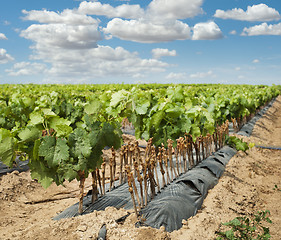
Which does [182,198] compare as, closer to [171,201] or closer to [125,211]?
[171,201]

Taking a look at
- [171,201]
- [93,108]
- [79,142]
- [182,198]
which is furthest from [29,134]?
[182,198]

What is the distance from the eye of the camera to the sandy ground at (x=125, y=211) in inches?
111

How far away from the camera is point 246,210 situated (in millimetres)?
4004

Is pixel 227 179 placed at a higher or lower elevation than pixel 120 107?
lower

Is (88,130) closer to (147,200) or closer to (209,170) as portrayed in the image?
(147,200)

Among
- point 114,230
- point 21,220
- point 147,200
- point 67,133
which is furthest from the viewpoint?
point 21,220

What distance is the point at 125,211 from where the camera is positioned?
10.4 feet

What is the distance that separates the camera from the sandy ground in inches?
111

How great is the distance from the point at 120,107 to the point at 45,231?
1821mm

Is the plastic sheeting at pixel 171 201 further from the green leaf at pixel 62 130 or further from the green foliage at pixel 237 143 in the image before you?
the green foliage at pixel 237 143

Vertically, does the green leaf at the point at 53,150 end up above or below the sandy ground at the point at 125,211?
above

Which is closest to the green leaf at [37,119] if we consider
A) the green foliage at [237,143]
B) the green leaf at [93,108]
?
the green leaf at [93,108]

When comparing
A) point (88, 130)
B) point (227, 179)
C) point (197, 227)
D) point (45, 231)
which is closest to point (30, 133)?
point (88, 130)

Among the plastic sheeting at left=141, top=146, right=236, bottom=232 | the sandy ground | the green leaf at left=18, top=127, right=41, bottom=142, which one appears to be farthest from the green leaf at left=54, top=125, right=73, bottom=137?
the plastic sheeting at left=141, top=146, right=236, bottom=232
